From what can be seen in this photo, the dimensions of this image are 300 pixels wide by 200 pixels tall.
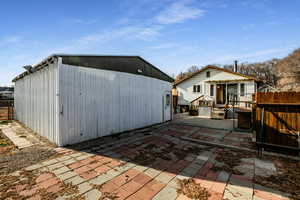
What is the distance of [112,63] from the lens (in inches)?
228

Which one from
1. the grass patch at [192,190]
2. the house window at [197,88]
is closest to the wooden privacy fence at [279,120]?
the grass patch at [192,190]

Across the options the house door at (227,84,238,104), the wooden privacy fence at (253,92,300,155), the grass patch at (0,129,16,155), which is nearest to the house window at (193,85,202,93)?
the house door at (227,84,238,104)

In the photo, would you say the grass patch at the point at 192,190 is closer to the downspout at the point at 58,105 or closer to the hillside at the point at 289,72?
the downspout at the point at 58,105

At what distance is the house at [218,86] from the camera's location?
41.5ft

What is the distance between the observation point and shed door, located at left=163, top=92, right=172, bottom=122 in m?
9.20

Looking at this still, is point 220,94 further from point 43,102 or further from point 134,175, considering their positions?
point 43,102

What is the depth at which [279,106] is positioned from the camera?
3.97 meters

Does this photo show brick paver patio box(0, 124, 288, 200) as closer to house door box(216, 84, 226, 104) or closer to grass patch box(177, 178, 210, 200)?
grass patch box(177, 178, 210, 200)

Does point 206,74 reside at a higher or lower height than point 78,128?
higher

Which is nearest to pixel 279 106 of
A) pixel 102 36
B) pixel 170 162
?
pixel 170 162

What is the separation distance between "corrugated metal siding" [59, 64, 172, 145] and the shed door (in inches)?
60.7

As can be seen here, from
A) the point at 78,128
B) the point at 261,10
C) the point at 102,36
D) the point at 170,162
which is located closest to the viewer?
the point at 170,162

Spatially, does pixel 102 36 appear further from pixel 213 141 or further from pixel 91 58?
pixel 213 141

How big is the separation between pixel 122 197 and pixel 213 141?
4.12 metres
